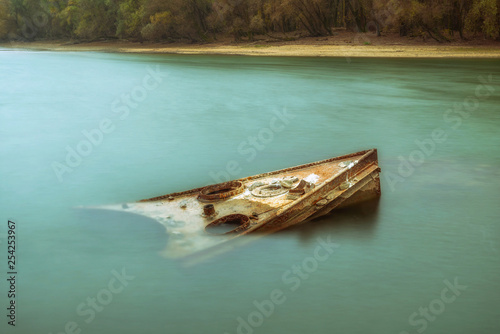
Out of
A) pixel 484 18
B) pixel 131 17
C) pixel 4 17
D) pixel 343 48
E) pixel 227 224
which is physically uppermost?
pixel 4 17

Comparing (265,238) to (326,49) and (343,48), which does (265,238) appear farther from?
(343,48)

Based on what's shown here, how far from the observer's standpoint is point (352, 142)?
20.1 metres

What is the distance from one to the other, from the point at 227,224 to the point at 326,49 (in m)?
42.0

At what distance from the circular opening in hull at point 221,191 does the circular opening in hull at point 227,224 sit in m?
0.70

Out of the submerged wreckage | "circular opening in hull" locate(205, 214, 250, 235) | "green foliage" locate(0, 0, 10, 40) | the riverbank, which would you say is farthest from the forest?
"circular opening in hull" locate(205, 214, 250, 235)

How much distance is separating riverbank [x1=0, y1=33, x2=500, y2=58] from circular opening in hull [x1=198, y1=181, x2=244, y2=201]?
3662cm

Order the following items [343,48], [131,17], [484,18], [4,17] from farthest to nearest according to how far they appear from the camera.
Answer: [4,17], [131,17], [343,48], [484,18]

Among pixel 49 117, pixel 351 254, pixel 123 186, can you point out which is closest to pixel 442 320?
pixel 351 254

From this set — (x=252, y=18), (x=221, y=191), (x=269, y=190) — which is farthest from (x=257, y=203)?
(x=252, y=18)

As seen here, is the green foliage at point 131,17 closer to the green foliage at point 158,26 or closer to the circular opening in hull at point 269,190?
the green foliage at point 158,26

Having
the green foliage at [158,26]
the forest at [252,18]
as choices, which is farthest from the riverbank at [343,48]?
the green foliage at [158,26]

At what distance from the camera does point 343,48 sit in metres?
49.5

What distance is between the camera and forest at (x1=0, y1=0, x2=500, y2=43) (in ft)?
144

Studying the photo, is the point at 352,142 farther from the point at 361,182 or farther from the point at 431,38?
the point at 431,38
